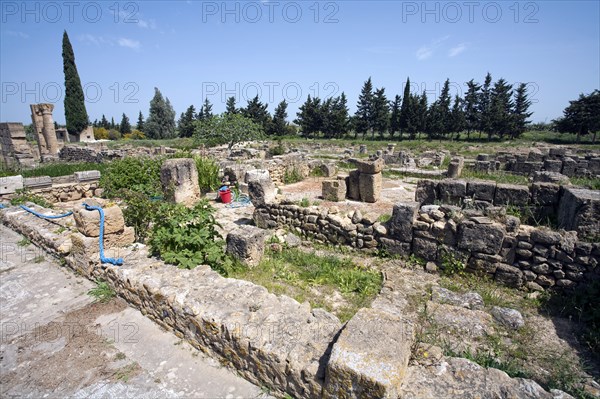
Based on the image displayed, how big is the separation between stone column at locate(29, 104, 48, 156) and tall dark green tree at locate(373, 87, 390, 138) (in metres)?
47.2

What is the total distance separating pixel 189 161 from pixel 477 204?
9.29 meters

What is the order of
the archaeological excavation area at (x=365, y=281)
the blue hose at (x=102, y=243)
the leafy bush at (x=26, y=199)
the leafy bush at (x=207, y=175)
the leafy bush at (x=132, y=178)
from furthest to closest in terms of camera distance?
the leafy bush at (x=207, y=175), the leafy bush at (x=132, y=178), the leafy bush at (x=26, y=199), the blue hose at (x=102, y=243), the archaeological excavation area at (x=365, y=281)

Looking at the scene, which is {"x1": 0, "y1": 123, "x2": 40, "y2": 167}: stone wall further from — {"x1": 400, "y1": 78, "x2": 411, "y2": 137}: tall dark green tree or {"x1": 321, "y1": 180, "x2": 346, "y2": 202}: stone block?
{"x1": 400, "y1": 78, "x2": 411, "y2": 137}: tall dark green tree

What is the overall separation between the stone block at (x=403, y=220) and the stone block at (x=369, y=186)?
3766 millimetres

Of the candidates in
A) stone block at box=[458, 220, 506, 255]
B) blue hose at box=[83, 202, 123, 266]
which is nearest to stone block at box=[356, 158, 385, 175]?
stone block at box=[458, 220, 506, 255]

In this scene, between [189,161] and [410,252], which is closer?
[410,252]

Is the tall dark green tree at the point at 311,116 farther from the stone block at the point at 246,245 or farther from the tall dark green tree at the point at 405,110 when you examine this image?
the stone block at the point at 246,245

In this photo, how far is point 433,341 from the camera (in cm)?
389

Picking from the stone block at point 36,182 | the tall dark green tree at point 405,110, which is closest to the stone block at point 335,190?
the stone block at point 36,182

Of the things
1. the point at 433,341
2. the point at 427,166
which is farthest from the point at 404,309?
the point at 427,166

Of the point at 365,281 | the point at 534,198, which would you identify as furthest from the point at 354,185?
the point at 365,281

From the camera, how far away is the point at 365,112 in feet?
191

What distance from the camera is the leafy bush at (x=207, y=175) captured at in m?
12.7

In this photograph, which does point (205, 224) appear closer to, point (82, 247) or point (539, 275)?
point (82, 247)
